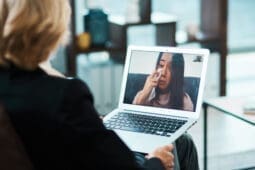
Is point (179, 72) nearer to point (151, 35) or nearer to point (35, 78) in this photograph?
point (35, 78)

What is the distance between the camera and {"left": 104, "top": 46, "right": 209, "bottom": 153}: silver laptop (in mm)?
1851

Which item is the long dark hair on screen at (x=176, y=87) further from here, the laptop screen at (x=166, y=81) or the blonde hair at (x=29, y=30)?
the blonde hair at (x=29, y=30)

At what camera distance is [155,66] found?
6.36ft

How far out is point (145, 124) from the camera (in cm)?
186

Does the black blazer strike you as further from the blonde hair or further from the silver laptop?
the silver laptop

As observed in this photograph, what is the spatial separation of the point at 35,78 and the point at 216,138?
237 centimetres

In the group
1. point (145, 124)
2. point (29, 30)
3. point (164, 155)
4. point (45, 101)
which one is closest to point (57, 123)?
point (45, 101)

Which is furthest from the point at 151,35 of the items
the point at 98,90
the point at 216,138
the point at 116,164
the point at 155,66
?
the point at 116,164

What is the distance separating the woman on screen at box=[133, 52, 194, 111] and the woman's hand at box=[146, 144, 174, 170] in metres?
0.24

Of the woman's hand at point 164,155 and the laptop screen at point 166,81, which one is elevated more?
the laptop screen at point 166,81

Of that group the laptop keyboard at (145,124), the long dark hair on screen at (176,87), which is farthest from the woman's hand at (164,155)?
the long dark hair on screen at (176,87)

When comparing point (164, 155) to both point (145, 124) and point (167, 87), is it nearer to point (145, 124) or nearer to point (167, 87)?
point (145, 124)

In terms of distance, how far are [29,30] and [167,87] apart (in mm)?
698

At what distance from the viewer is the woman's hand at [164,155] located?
169 cm
